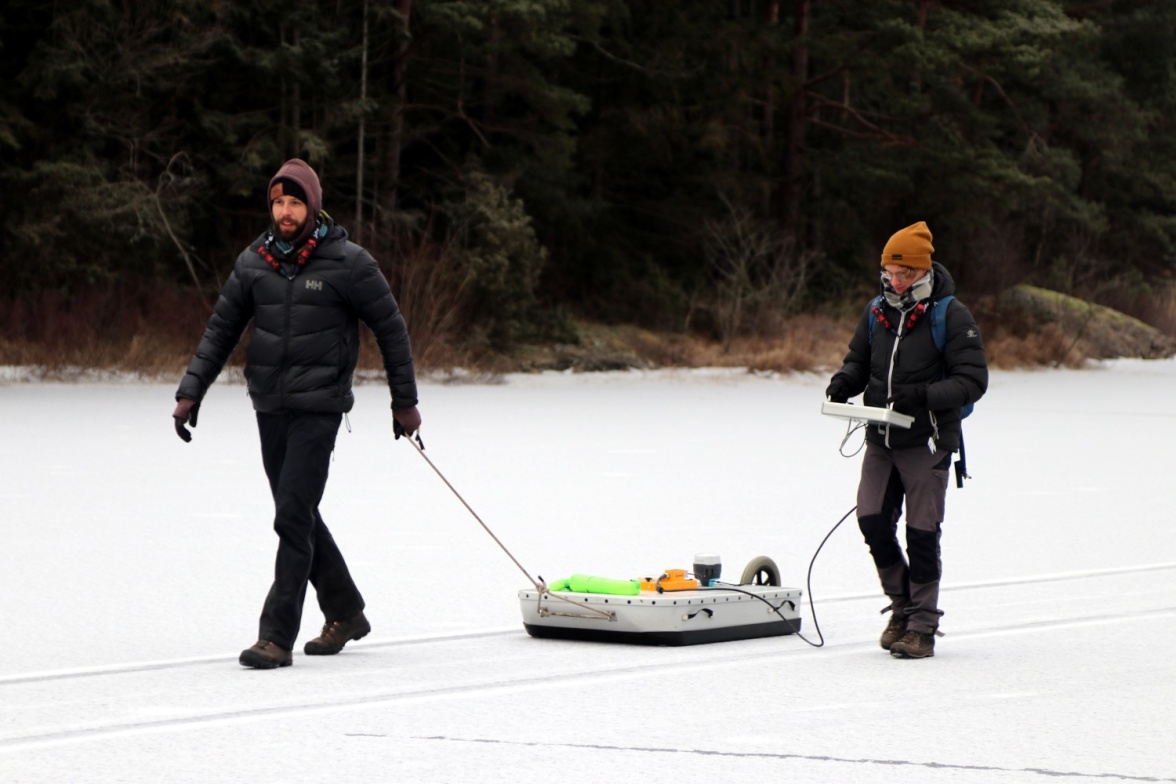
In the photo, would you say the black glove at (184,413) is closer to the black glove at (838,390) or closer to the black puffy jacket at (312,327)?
the black puffy jacket at (312,327)

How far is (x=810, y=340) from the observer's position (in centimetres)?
3350

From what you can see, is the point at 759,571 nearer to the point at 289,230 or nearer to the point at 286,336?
the point at 286,336

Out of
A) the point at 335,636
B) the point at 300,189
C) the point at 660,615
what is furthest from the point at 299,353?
the point at 660,615

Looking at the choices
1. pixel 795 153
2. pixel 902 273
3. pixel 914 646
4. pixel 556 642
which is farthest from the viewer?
pixel 795 153

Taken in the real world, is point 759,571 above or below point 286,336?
below

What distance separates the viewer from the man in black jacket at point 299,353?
7.23 meters

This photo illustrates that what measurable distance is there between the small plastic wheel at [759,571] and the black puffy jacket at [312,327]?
1.68 meters

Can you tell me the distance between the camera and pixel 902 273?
24.6ft

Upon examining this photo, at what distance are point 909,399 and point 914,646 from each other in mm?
972

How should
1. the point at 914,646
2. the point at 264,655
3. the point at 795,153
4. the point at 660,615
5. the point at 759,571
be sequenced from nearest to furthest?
the point at 264,655, the point at 914,646, the point at 660,615, the point at 759,571, the point at 795,153

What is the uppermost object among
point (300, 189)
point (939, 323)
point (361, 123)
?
point (361, 123)

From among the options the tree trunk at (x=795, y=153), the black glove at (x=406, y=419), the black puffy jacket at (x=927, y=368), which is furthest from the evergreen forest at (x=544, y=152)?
the black puffy jacket at (x=927, y=368)

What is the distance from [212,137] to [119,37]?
2.36 metres

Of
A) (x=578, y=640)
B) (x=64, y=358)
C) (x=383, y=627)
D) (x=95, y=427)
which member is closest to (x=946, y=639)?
(x=578, y=640)
